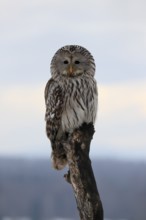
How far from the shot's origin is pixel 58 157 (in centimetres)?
1288

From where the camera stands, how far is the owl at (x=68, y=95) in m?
13.0


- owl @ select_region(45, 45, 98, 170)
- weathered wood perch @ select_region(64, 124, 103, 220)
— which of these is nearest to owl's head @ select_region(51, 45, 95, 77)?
owl @ select_region(45, 45, 98, 170)

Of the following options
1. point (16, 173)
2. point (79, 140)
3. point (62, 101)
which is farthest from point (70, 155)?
point (16, 173)

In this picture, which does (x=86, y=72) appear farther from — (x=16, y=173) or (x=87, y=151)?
(x=16, y=173)

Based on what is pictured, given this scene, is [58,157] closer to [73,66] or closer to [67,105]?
[67,105]

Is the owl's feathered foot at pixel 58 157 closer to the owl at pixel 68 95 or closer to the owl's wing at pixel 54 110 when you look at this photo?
the owl at pixel 68 95

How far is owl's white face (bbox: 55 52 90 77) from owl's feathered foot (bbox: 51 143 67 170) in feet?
3.06

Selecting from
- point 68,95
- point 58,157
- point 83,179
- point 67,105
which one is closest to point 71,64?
point 68,95

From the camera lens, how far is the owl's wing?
42.7 feet

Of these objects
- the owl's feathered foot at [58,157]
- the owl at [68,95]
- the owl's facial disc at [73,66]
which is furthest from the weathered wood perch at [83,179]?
the owl's facial disc at [73,66]

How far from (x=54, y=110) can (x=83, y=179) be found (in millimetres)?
1399

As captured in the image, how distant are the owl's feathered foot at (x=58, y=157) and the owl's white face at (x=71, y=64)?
0.93 m

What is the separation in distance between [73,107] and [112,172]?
75.3 metres

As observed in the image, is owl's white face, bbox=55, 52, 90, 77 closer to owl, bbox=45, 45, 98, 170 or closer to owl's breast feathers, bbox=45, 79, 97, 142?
owl, bbox=45, 45, 98, 170
